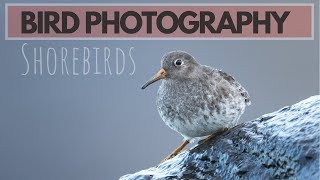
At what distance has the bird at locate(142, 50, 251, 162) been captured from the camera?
367 cm

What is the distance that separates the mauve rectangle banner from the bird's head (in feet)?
3.28

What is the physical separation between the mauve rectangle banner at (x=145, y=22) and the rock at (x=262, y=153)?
1.41 m

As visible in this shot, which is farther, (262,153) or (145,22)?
(145,22)

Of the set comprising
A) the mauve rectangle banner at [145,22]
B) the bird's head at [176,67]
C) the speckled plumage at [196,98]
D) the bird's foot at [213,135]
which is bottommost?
the bird's foot at [213,135]

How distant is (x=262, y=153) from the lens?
10.3ft

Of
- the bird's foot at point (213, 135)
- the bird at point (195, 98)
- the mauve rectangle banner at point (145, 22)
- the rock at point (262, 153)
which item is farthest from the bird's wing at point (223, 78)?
the mauve rectangle banner at point (145, 22)

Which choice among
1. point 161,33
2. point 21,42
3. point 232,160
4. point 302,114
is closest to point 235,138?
point 232,160

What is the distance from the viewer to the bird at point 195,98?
3.67 m

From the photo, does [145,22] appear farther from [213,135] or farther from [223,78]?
[213,135]

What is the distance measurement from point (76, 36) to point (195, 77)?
4.54 ft

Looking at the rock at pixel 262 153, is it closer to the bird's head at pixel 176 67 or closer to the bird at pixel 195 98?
the bird at pixel 195 98

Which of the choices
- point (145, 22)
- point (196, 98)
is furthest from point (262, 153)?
point (145, 22)

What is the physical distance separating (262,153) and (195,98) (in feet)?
2.40

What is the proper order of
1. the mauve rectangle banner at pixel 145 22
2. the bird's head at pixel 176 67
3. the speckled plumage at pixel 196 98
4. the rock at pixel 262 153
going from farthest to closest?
the mauve rectangle banner at pixel 145 22, the bird's head at pixel 176 67, the speckled plumage at pixel 196 98, the rock at pixel 262 153
